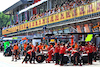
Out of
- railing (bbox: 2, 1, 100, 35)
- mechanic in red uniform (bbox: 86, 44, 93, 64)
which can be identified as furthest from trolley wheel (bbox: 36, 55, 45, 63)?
railing (bbox: 2, 1, 100, 35)

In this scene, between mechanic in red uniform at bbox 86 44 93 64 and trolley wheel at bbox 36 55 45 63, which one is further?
trolley wheel at bbox 36 55 45 63

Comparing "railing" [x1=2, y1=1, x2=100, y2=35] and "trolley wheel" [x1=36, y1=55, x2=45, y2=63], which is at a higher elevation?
"railing" [x1=2, y1=1, x2=100, y2=35]

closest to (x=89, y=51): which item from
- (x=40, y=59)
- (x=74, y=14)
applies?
(x=40, y=59)

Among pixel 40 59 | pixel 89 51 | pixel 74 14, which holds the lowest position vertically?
pixel 40 59

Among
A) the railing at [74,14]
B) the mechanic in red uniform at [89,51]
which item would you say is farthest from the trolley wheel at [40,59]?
the railing at [74,14]

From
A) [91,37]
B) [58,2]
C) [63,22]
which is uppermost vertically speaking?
[58,2]

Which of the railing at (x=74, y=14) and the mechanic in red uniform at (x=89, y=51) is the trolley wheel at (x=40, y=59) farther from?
the railing at (x=74, y=14)

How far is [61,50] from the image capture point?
57.1 feet

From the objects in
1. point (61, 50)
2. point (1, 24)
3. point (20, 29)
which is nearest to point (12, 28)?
point (20, 29)

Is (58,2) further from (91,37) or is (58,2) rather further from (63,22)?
A: (91,37)

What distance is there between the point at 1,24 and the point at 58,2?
5984 centimetres

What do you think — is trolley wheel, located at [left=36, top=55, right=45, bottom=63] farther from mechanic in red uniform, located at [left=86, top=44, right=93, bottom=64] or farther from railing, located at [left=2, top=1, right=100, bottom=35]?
railing, located at [left=2, top=1, right=100, bottom=35]

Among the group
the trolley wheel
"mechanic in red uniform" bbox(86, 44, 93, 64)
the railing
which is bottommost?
the trolley wheel

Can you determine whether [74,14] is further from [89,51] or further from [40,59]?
[89,51]
